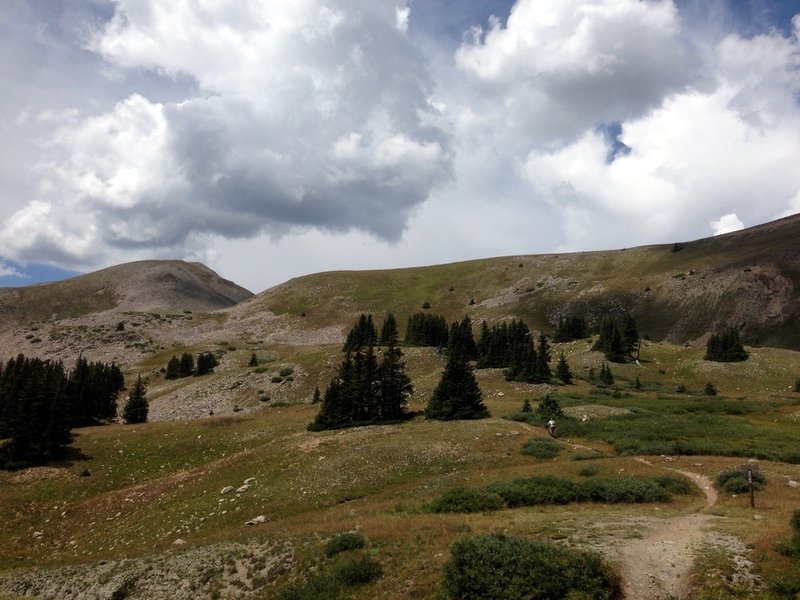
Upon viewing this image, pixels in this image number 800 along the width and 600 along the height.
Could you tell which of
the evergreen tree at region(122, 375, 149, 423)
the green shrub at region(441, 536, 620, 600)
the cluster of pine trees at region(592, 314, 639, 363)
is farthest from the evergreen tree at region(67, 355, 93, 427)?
the cluster of pine trees at region(592, 314, 639, 363)

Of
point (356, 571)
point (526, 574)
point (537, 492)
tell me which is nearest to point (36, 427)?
point (356, 571)

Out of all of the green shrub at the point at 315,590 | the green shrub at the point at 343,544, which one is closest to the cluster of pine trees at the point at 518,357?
the green shrub at the point at 343,544

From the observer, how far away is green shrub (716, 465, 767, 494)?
82.9 feet

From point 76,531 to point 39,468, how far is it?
527 inches

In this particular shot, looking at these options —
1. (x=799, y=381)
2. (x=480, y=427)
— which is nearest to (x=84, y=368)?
(x=480, y=427)

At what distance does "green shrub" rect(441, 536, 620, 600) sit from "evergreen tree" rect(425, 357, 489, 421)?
35911mm

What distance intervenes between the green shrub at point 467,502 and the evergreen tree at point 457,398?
24939 mm

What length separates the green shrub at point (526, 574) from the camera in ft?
43.2

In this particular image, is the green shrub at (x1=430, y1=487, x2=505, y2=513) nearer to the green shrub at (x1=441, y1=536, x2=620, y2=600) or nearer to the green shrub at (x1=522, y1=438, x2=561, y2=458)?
the green shrub at (x1=441, y1=536, x2=620, y2=600)

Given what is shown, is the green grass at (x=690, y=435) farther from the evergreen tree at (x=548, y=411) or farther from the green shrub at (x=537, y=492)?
the green shrub at (x=537, y=492)

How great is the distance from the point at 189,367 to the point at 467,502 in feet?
318

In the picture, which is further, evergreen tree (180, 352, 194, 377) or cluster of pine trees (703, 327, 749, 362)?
evergreen tree (180, 352, 194, 377)

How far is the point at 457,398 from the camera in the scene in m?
51.6

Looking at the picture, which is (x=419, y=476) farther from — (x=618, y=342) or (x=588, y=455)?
(x=618, y=342)
